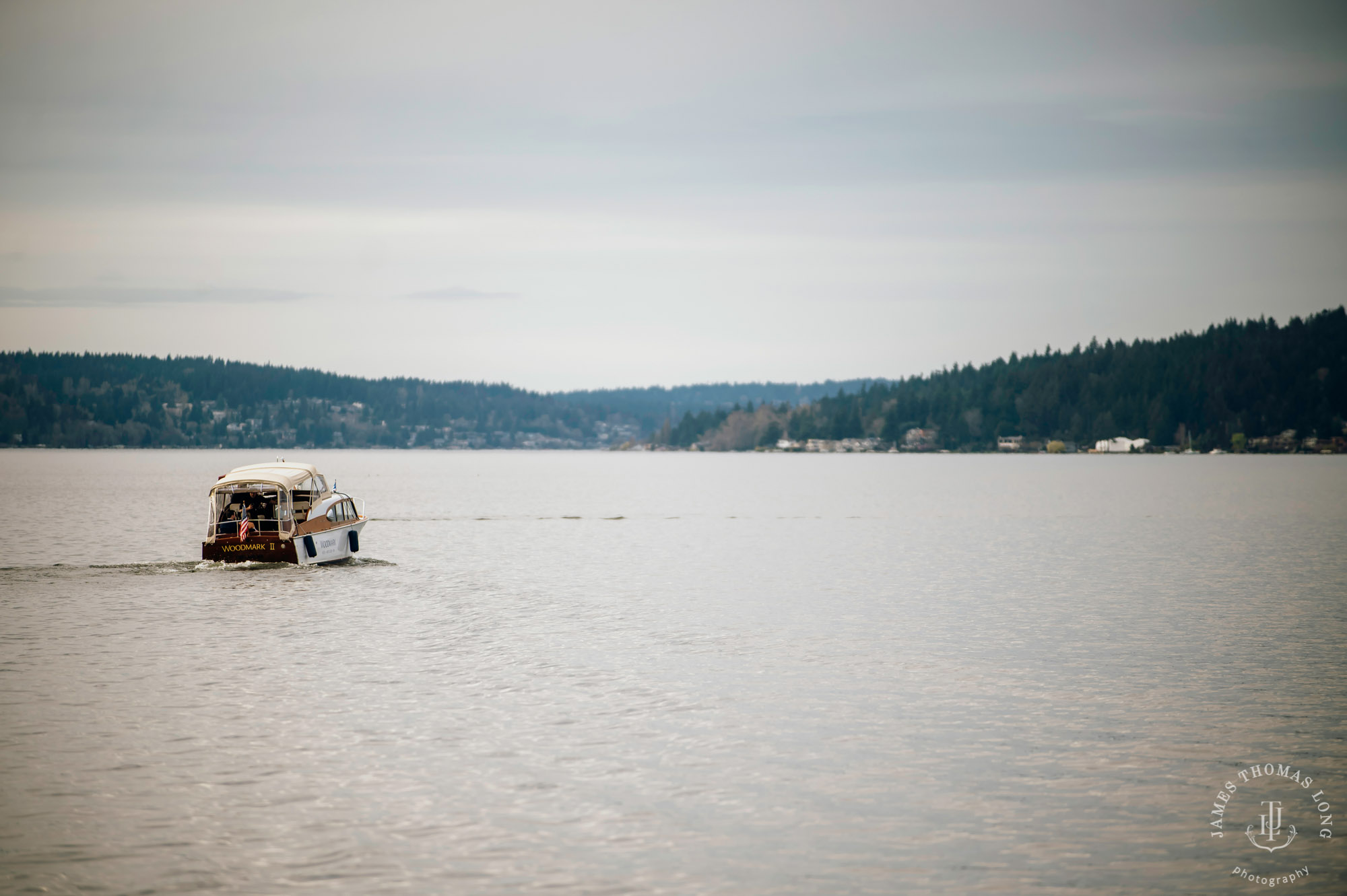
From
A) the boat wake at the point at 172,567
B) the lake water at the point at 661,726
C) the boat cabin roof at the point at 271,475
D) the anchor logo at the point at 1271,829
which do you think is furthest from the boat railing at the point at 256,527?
the anchor logo at the point at 1271,829

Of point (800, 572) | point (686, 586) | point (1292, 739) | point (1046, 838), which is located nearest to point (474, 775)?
point (1046, 838)

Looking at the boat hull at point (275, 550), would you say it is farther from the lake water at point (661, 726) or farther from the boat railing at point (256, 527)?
the lake water at point (661, 726)

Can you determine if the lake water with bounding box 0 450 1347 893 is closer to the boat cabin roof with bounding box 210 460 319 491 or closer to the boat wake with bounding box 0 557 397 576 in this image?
the boat wake with bounding box 0 557 397 576

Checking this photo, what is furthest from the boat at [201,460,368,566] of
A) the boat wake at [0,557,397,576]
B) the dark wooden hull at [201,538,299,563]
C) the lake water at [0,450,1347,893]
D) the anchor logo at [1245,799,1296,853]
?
the anchor logo at [1245,799,1296,853]

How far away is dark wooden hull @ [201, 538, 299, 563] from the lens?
48.4m

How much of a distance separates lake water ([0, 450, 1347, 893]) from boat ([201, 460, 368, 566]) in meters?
1.16

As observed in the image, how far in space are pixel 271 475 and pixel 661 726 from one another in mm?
34074

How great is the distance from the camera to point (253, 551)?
4891 centimetres

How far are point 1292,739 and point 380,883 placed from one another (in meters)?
15.6

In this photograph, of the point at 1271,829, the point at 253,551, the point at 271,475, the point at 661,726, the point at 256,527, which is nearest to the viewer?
the point at 1271,829

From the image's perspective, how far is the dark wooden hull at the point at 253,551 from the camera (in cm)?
4838

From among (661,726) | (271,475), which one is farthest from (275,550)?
(661,726)

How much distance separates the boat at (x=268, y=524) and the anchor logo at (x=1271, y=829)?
4181 centimetres

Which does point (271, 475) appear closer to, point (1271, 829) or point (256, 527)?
point (256, 527)
